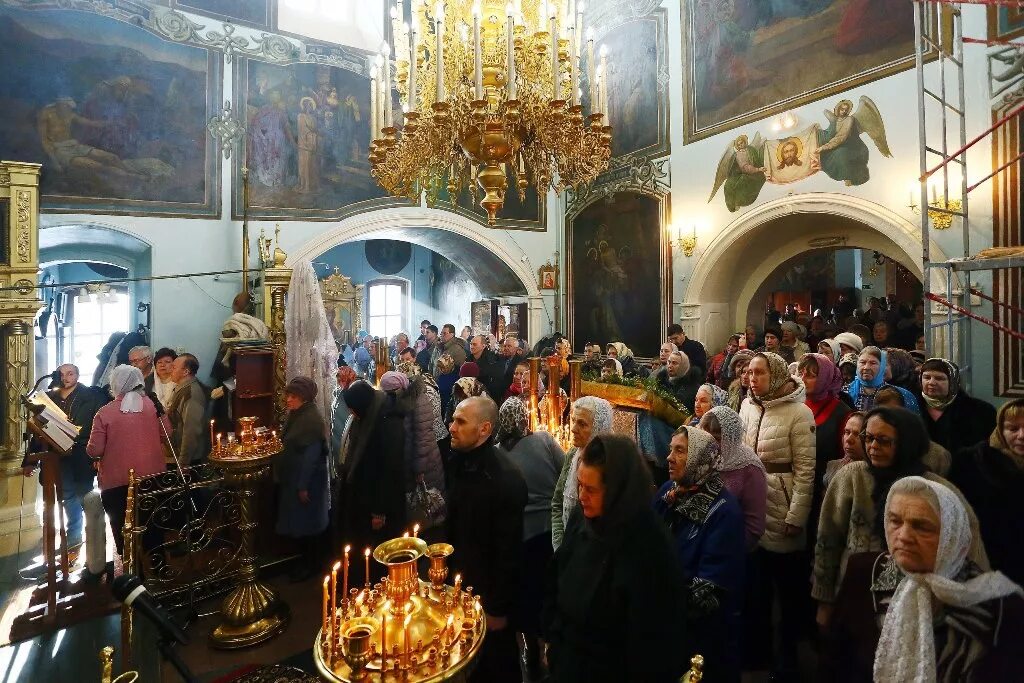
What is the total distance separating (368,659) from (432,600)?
0.94 ft

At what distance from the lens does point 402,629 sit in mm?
1596

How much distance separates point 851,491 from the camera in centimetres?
237

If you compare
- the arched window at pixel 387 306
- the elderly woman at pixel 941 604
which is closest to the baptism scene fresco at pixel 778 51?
the elderly woman at pixel 941 604

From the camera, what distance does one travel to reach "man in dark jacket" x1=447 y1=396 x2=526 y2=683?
2.45 m

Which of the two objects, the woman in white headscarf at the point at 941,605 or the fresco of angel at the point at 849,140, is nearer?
the woman in white headscarf at the point at 941,605

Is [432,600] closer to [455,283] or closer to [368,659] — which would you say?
[368,659]

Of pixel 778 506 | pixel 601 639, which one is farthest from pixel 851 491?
pixel 601 639

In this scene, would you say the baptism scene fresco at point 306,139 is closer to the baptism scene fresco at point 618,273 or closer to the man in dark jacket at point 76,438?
the baptism scene fresco at point 618,273

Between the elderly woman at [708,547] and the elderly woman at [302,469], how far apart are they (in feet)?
8.77

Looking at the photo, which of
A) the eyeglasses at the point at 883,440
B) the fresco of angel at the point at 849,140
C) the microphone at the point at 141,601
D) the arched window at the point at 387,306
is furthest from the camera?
the arched window at the point at 387,306

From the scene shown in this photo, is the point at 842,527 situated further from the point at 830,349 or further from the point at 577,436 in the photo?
the point at 830,349

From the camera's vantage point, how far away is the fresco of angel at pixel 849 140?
6730mm

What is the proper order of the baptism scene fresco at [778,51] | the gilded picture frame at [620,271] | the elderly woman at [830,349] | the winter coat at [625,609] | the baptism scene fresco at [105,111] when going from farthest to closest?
the gilded picture frame at [620,271] < the baptism scene fresco at [105,111] < the baptism scene fresco at [778,51] < the elderly woman at [830,349] < the winter coat at [625,609]

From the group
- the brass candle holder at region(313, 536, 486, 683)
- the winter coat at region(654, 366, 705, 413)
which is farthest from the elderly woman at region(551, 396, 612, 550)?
the winter coat at region(654, 366, 705, 413)
